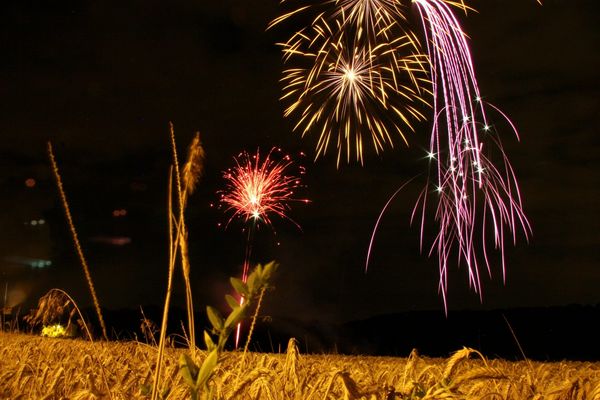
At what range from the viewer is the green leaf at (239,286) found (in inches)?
73.3

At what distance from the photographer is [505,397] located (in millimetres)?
3057

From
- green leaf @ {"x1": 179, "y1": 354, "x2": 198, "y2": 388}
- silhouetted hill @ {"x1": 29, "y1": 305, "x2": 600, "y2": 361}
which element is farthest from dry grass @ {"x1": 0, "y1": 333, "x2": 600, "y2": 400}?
silhouetted hill @ {"x1": 29, "y1": 305, "x2": 600, "y2": 361}

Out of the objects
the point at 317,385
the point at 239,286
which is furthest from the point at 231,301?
the point at 317,385

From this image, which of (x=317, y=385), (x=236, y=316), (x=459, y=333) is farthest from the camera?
(x=459, y=333)

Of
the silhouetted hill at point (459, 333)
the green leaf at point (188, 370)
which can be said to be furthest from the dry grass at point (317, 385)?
the silhouetted hill at point (459, 333)

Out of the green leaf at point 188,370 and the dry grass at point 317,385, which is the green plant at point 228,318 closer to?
the green leaf at point 188,370

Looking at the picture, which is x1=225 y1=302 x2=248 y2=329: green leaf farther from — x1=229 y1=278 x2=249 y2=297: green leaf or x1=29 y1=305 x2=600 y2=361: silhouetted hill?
x1=29 y1=305 x2=600 y2=361: silhouetted hill

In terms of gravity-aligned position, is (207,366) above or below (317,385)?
above

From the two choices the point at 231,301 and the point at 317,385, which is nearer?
the point at 231,301

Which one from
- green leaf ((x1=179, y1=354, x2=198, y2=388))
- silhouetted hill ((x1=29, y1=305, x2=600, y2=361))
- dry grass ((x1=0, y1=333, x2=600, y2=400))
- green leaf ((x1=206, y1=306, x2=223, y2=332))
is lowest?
silhouetted hill ((x1=29, y1=305, x2=600, y2=361))

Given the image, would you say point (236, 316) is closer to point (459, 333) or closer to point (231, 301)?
point (231, 301)

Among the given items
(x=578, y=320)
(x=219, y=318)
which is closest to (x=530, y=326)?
(x=578, y=320)

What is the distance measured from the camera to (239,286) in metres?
1.87

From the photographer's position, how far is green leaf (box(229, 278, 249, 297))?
1861 millimetres
